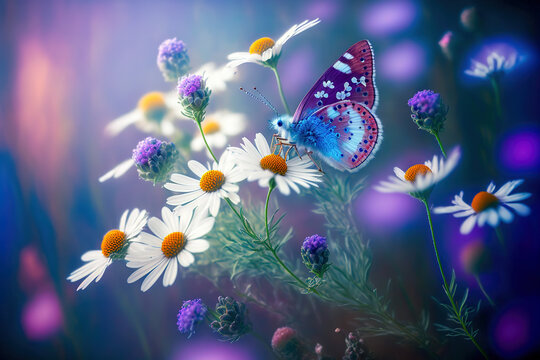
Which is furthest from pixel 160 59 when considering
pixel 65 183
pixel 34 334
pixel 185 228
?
pixel 34 334

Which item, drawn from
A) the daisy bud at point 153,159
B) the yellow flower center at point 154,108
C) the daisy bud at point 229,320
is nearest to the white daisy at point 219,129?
the yellow flower center at point 154,108

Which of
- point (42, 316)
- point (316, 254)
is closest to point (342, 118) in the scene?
point (316, 254)

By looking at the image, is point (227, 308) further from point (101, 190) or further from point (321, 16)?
point (321, 16)

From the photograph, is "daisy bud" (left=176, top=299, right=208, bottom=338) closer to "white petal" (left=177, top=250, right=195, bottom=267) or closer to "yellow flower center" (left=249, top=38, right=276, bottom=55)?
"white petal" (left=177, top=250, right=195, bottom=267)

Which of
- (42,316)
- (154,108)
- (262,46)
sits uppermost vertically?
(262,46)

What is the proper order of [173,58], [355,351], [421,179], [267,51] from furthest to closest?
[173,58]
[267,51]
[355,351]
[421,179]

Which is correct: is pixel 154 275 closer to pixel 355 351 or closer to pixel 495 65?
pixel 355 351

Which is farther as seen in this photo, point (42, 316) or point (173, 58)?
point (42, 316)
